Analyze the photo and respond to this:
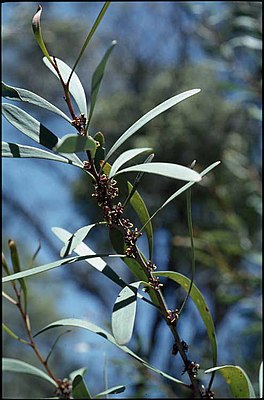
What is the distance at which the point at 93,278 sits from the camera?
365 centimetres

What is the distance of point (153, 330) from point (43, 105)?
3.10 meters

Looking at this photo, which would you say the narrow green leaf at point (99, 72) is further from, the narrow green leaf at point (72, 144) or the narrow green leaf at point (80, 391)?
the narrow green leaf at point (80, 391)

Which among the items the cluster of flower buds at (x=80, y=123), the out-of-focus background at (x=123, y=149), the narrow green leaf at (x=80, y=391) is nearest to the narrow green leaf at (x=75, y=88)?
the cluster of flower buds at (x=80, y=123)

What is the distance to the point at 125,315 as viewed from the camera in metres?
0.18

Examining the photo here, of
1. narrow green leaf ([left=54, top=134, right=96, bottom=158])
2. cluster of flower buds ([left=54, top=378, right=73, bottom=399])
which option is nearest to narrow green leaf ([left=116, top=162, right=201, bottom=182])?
narrow green leaf ([left=54, top=134, right=96, bottom=158])

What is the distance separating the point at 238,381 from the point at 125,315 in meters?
0.09

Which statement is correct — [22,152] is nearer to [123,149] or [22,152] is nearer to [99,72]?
[99,72]

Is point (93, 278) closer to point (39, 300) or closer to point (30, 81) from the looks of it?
point (39, 300)

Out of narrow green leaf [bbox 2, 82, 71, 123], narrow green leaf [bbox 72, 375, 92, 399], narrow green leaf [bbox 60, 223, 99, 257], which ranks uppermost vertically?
narrow green leaf [bbox 2, 82, 71, 123]

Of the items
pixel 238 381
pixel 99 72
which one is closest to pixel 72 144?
pixel 99 72

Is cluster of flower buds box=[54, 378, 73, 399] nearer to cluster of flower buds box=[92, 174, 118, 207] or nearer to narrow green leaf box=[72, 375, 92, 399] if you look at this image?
narrow green leaf box=[72, 375, 92, 399]

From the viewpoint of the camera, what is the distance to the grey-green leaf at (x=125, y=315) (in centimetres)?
17

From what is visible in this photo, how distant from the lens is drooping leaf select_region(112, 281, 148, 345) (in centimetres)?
17

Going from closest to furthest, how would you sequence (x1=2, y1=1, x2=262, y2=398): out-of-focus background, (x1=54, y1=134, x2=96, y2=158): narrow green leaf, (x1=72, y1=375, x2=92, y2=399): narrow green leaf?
1. (x1=54, y1=134, x2=96, y2=158): narrow green leaf
2. (x1=72, y1=375, x2=92, y2=399): narrow green leaf
3. (x1=2, y1=1, x2=262, y2=398): out-of-focus background
